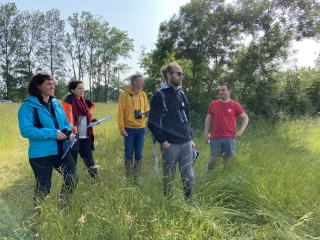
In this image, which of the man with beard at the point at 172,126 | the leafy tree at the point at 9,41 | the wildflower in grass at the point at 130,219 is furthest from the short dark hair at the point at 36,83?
the leafy tree at the point at 9,41

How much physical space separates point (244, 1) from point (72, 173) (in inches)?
402

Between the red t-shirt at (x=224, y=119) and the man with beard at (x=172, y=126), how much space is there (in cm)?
114

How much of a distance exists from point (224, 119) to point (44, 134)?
260 centimetres

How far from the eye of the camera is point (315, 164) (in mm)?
3941

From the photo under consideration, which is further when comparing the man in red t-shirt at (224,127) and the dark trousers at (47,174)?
the man in red t-shirt at (224,127)

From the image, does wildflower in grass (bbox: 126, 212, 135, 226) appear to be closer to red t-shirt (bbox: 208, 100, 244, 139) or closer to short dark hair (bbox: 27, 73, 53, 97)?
short dark hair (bbox: 27, 73, 53, 97)

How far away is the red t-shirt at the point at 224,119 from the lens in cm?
404

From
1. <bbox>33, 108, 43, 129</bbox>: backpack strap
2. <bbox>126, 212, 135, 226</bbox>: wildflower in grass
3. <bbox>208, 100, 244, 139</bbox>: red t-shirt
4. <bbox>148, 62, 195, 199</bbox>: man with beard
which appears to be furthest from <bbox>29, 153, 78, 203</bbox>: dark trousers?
<bbox>208, 100, 244, 139</bbox>: red t-shirt

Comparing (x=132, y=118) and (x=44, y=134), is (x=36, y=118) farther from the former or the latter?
(x=132, y=118)

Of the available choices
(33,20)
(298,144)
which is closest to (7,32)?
(33,20)

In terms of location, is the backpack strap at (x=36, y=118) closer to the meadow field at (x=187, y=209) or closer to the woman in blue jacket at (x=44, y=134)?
the woman in blue jacket at (x=44, y=134)

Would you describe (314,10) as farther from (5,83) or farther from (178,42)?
(5,83)

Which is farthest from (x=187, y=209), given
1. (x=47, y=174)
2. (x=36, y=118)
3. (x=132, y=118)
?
(x=132, y=118)

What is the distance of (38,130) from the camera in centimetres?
249
